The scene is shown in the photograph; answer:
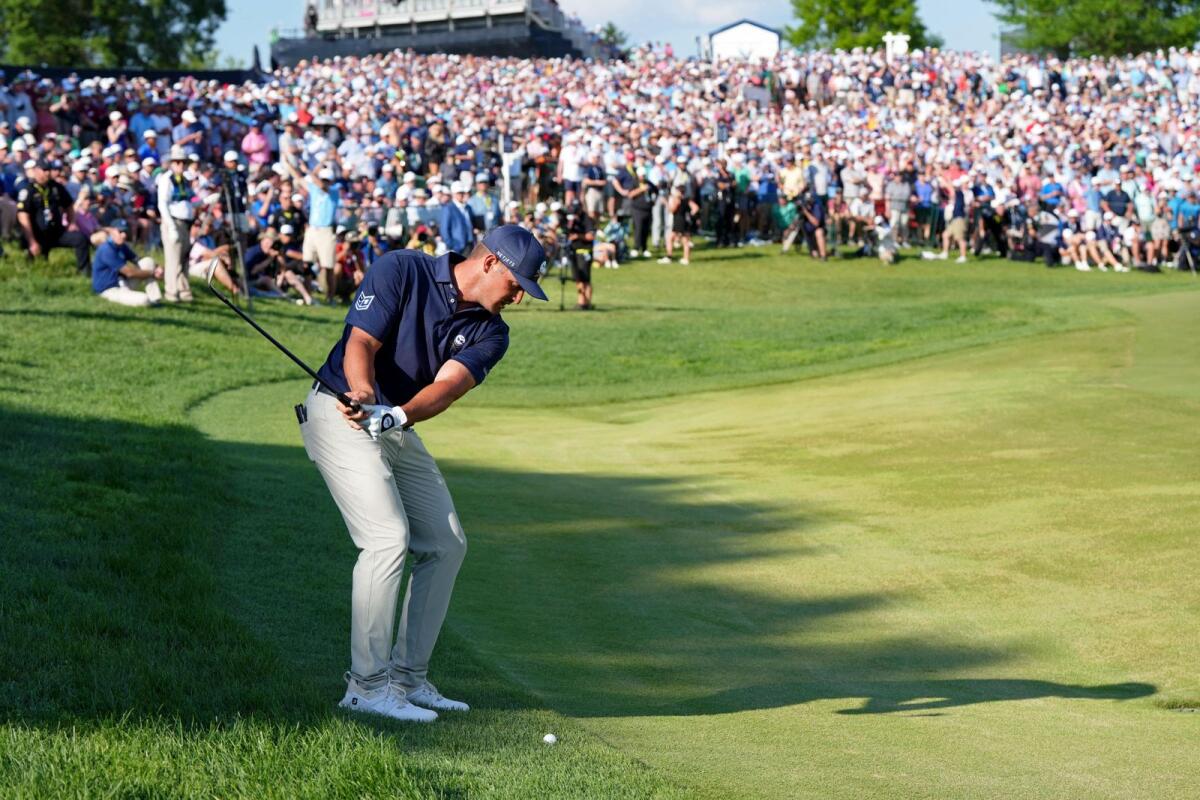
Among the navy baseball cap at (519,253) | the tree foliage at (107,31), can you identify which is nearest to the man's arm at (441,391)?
the navy baseball cap at (519,253)

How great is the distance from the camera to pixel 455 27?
71125 mm

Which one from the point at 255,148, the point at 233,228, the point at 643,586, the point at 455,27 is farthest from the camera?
the point at 455,27

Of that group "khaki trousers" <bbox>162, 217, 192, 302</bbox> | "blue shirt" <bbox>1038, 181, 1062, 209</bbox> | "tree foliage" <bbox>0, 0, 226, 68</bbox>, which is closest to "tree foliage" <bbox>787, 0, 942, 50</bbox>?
"tree foliage" <bbox>0, 0, 226, 68</bbox>

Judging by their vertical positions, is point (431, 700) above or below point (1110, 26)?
below

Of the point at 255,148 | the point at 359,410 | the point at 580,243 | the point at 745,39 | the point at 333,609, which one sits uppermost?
the point at 745,39

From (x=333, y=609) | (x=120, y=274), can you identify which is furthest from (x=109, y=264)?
(x=333, y=609)

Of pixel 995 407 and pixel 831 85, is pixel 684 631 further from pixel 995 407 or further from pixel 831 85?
pixel 831 85

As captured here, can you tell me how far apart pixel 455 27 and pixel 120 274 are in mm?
51617

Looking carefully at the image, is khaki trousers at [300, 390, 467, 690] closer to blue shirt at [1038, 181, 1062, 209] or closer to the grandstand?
blue shirt at [1038, 181, 1062, 209]

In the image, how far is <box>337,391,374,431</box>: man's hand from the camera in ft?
18.5

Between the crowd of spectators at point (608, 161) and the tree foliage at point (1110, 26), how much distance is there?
111ft

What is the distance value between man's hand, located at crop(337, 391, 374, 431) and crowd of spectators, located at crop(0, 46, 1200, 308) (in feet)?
51.6

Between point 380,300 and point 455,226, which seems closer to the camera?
point 380,300

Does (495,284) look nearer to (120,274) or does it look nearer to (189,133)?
(120,274)
